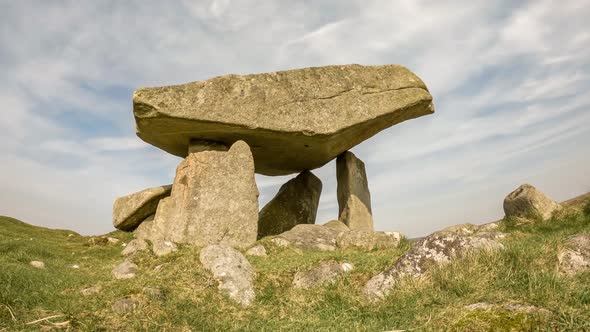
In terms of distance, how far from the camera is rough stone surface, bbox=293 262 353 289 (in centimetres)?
744

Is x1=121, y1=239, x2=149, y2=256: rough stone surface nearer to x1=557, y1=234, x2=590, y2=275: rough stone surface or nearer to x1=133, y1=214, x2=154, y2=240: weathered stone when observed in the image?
x1=133, y1=214, x2=154, y2=240: weathered stone

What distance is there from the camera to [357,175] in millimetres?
18656

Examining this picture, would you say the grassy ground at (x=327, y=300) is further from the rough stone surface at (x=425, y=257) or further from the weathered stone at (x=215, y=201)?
the weathered stone at (x=215, y=201)

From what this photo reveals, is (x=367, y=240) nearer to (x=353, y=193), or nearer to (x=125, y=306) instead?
(x=353, y=193)

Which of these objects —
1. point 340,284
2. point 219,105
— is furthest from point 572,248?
point 219,105

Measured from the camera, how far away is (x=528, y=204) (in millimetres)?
16328

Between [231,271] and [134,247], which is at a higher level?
[134,247]

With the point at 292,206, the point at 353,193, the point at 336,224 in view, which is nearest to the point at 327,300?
the point at 336,224

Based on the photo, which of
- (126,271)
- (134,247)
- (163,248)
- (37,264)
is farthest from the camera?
(134,247)

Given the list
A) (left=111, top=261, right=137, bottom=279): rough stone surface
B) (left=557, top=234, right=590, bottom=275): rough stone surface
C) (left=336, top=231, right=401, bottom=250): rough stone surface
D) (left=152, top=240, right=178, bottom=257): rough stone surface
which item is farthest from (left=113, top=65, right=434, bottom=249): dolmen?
(left=557, top=234, right=590, bottom=275): rough stone surface

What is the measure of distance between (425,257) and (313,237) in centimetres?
757

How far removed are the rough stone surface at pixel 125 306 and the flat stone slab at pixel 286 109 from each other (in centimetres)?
842

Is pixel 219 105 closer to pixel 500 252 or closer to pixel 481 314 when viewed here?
pixel 500 252

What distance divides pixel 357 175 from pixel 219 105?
669cm
